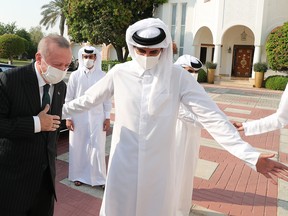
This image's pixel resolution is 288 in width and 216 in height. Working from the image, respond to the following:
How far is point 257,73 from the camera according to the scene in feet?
70.7

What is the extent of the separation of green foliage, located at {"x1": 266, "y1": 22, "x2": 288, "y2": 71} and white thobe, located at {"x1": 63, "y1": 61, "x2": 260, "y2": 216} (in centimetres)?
1873

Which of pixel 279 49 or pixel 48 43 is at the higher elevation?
pixel 279 49

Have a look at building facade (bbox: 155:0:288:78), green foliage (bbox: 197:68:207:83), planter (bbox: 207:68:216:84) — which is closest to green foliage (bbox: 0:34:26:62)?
building facade (bbox: 155:0:288:78)

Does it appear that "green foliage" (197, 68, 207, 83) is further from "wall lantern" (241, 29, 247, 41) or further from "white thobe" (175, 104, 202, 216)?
"white thobe" (175, 104, 202, 216)

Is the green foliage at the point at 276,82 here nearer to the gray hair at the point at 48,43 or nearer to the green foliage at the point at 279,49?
the green foliage at the point at 279,49

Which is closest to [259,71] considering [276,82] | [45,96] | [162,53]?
[276,82]

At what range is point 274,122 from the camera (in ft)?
10.7

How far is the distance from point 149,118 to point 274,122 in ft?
5.34

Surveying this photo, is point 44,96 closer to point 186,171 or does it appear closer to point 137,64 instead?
point 137,64

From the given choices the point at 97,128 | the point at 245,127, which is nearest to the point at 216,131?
the point at 245,127

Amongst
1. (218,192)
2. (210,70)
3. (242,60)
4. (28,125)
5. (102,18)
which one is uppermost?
(102,18)

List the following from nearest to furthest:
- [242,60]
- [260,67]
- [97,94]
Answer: [97,94] → [260,67] → [242,60]

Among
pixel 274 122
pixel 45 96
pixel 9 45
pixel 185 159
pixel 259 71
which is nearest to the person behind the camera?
pixel 45 96

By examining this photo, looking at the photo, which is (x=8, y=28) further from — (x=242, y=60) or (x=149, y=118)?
(x=149, y=118)
